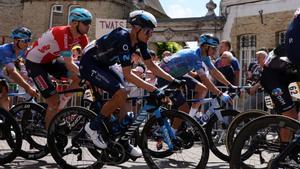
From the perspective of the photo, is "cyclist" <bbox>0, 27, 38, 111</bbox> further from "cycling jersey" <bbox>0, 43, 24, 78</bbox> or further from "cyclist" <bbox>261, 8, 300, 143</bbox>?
"cyclist" <bbox>261, 8, 300, 143</bbox>

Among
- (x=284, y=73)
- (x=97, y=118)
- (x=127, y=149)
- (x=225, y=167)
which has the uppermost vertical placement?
(x=284, y=73)

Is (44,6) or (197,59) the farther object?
(44,6)

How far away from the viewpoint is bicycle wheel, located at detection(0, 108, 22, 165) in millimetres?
5809

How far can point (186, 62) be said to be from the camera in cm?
734

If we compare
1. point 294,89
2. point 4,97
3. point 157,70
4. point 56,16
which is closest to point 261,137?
point 294,89

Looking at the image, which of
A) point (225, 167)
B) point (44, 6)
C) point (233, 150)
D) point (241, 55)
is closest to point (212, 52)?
point (225, 167)

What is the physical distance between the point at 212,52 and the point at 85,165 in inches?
115

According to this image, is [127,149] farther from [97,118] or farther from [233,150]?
[233,150]

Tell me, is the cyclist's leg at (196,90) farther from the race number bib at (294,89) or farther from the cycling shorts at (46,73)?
the race number bib at (294,89)

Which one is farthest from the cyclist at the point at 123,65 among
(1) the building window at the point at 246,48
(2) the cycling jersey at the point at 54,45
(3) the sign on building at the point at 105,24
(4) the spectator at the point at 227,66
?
(1) the building window at the point at 246,48

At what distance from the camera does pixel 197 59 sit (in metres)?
7.29

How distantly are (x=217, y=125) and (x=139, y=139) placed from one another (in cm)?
206

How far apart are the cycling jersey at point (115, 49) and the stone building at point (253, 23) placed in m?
15.0

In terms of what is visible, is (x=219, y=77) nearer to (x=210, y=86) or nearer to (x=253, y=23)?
(x=210, y=86)
